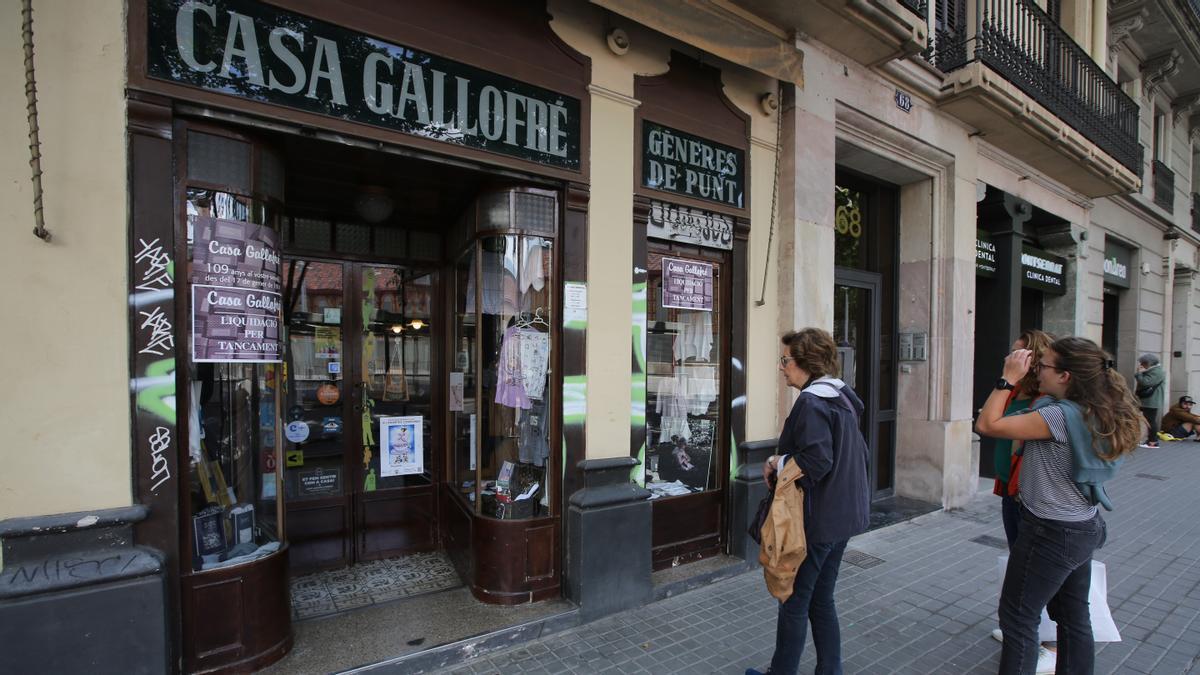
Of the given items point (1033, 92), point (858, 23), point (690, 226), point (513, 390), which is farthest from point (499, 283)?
point (1033, 92)

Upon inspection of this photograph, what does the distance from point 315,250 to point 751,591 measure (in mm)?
4439

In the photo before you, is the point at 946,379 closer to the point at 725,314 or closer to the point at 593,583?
the point at 725,314

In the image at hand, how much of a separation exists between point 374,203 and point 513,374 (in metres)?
1.71

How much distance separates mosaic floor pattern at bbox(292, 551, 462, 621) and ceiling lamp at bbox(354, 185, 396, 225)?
9.31 feet

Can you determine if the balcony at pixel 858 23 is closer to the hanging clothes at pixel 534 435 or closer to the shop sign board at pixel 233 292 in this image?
the hanging clothes at pixel 534 435

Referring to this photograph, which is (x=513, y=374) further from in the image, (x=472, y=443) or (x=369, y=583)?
(x=369, y=583)

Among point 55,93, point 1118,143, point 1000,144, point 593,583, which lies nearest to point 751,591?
point 593,583

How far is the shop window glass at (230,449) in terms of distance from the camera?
2.91 metres

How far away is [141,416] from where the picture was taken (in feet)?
8.68

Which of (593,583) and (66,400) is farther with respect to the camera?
(593,583)

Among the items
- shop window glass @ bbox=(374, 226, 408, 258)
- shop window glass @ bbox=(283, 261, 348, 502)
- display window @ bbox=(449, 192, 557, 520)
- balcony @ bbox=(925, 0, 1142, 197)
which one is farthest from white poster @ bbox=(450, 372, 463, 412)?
balcony @ bbox=(925, 0, 1142, 197)

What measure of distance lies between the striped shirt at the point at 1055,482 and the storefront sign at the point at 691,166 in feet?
9.23

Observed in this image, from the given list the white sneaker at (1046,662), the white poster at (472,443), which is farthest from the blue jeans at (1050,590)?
the white poster at (472,443)

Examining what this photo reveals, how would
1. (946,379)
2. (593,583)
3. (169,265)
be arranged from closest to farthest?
(169,265)
(593,583)
(946,379)
